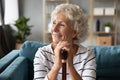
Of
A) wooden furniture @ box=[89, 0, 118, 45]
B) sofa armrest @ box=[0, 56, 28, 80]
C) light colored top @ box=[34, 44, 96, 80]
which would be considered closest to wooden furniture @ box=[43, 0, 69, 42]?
wooden furniture @ box=[89, 0, 118, 45]

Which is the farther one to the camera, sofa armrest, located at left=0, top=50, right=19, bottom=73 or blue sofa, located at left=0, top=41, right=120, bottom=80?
blue sofa, located at left=0, top=41, right=120, bottom=80

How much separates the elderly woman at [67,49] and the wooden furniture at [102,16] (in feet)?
11.7

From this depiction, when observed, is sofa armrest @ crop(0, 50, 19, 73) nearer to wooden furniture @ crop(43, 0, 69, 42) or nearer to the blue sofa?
the blue sofa

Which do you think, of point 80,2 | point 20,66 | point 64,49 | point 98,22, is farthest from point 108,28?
point 64,49

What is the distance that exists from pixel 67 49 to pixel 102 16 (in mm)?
4192

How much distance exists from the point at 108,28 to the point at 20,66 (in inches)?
139

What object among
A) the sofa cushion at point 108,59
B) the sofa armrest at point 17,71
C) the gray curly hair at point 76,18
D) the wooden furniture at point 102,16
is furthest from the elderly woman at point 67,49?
the wooden furniture at point 102,16

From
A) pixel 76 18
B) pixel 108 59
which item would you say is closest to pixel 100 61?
pixel 108 59

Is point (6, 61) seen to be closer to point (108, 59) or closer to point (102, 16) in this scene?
point (108, 59)

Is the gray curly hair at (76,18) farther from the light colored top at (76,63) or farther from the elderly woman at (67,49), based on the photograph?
the light colored top at (76,63)

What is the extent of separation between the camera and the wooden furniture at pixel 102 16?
5.05 m

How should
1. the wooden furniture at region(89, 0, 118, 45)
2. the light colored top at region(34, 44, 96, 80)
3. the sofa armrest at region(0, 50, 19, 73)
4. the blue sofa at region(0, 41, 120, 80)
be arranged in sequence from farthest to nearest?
the wooden furniture at region(89, 0, 118, 45) < the blue sofa at region(0, 41, 120, 80) < the sofa armrest at region(0, 50, 19, 73) < the light colored top at region(34, 44, 96, 80)

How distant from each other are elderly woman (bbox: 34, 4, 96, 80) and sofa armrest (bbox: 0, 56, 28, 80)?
222 millimetres

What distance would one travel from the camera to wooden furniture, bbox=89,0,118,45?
16.6 feet
